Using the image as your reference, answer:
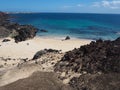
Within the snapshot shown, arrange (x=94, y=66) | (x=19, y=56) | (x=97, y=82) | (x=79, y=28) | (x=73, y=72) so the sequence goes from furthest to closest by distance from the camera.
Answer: (x=79, y=28)
(x=19, y=56)
(x=73, y=72)
(x=94, y=66)
(x=97, y=82)

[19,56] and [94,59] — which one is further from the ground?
[94,59]

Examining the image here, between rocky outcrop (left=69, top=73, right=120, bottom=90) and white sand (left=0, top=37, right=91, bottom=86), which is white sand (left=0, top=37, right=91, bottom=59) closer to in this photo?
white sand (left=0, top=37, right=91, bottom=86)

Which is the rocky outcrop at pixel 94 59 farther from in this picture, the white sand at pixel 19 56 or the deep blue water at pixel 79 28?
the deep blue water at pixel 79 28

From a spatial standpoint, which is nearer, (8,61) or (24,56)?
(8,61)

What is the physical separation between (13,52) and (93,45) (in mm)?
15865

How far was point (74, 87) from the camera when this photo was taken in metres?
17.0

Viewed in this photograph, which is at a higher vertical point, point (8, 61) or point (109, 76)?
point (109, 76)

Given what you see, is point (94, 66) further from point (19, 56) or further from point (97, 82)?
point (19, 56)

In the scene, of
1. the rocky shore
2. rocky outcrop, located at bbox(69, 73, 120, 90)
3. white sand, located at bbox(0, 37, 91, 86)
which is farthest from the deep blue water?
rocky outcrop, located at bbox(69, 73, 120, 90)

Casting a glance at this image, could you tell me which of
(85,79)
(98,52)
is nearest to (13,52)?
(98,52)

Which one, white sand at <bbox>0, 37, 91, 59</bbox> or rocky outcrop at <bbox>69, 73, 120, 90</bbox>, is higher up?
rocky outcrop at <bbox>69, 73, 120, 90</bbox>

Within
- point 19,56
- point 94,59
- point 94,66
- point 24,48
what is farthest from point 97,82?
point 24,48

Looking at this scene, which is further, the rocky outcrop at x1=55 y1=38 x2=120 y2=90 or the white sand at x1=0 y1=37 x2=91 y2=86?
the white sand at x1=0 y1=37 x2=91 y2=86

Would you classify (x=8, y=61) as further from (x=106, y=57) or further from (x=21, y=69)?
(x=106, y=57)
